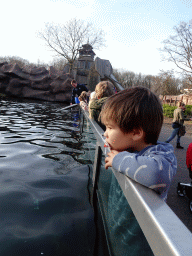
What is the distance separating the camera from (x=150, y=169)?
90 cm

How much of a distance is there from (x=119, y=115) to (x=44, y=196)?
1431 mm

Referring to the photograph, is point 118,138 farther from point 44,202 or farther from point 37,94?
point 37,94

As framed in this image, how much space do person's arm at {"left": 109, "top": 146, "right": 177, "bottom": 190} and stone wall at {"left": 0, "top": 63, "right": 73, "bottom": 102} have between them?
791 inches

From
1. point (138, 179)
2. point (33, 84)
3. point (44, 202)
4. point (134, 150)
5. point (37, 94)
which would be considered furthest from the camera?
point (33, 84)

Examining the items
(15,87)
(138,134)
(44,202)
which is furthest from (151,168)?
(15,87)

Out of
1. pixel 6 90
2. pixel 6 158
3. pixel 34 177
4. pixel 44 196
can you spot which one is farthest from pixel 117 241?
pixel 6 90

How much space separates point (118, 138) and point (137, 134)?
11cm

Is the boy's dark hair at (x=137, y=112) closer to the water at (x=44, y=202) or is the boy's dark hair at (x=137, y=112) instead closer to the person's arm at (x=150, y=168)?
the person's arm at (x=150, y=168)

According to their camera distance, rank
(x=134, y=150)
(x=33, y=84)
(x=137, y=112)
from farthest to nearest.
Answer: (x=33, y=84)
(x=134, y=150)
(x=137, y=112)

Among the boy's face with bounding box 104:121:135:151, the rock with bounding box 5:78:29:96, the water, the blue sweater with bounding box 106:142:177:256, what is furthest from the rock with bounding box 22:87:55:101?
the blue sweater with bounding box 106:142:177:256

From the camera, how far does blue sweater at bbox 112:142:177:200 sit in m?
0.87

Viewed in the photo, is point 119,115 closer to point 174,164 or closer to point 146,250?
point 174,164

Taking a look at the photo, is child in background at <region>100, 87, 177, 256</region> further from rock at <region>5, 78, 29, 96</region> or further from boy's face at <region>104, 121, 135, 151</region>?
rock at <region>5, 78, 29, 96</region>

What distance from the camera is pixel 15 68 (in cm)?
2112
